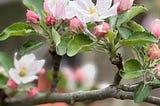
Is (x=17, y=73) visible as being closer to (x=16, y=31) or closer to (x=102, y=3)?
(x=16, y=31)

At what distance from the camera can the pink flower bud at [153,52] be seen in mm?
1053

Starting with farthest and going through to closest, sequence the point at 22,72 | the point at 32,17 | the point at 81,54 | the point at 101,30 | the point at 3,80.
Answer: the point at 81,54 → the point at 3,80 → the point at 22,72 → the point at 32,17 → the point at 101,30

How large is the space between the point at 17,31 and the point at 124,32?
0.76ft

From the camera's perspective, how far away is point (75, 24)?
104cm

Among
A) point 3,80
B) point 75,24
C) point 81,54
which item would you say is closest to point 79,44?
point 75,24

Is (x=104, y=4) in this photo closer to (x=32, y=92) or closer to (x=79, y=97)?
(x=79, y=97)

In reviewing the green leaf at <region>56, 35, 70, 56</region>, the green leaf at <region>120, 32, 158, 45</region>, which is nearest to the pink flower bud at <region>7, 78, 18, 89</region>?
A: the green leaf at <region>56, 35, 70, 56</region>

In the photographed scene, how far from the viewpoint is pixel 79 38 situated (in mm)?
1041

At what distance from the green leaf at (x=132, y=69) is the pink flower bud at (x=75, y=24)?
0.42 feet

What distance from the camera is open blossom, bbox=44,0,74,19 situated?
107cm

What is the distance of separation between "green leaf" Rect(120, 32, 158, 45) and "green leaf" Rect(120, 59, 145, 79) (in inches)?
2.2

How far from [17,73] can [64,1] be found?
1.22ft

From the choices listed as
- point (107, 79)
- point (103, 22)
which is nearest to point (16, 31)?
point (103, 22)

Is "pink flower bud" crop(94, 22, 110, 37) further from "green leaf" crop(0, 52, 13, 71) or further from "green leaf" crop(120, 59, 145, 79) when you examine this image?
"green leaf" crop(0, 52, 13, 71)
